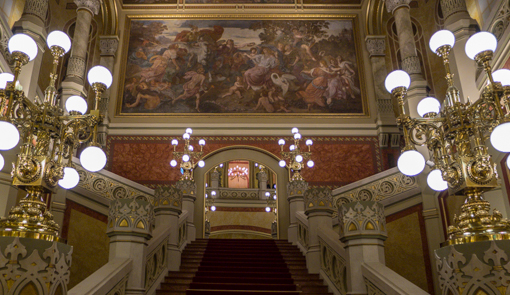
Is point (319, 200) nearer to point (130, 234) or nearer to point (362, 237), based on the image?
point (362, 237)

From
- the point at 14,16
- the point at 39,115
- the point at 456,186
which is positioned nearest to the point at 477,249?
the point at 456,186

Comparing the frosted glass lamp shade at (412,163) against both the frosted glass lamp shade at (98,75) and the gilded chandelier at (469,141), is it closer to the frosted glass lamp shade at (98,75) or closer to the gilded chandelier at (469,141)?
the gilded chandelier at (469,141)

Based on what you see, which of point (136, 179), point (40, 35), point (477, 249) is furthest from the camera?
point (136, 179)

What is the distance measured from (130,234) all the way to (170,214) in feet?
6.33

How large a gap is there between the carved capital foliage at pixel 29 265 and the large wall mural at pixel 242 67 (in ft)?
31.1

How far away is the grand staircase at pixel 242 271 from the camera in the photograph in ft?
16.4

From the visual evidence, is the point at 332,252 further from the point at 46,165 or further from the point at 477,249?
the point at 46,165

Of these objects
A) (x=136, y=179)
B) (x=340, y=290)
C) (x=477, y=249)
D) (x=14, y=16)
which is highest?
(x=14, y=16)

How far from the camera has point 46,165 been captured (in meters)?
3.07

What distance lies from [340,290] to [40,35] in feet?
24.7

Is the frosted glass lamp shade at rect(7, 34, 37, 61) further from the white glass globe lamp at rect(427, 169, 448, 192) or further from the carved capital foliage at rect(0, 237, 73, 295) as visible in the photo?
the white glass globe lamp at rect(427, 169, 448, 192)

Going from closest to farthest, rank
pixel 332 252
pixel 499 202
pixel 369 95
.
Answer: pixel 332 252 → pixel 499 202 → pixel 369 95

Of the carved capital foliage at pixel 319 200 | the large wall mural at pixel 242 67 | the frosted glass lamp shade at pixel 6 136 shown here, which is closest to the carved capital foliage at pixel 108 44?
the large wall mural at pixel 242 67

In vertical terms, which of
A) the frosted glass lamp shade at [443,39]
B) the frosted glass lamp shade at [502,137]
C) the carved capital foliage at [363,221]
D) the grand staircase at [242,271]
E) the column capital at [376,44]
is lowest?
the grand staircase at [242,271]
